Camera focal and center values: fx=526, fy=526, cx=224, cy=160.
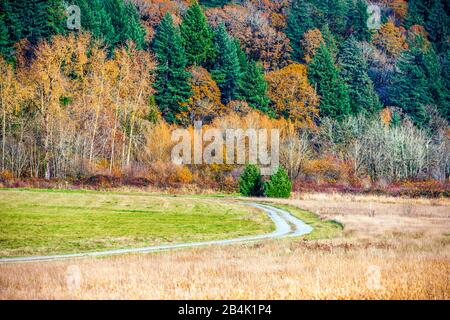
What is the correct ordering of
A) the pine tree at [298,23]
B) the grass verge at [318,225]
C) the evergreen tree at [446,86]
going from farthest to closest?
the pine tree at [298,23]
the evergreen tree at [446,86]
the grass verge at [318,225]

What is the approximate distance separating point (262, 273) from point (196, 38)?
76.6m

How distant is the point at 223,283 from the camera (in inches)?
567

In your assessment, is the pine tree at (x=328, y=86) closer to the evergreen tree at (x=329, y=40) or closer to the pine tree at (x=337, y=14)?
the evergreen tree at (x=329, y=40)

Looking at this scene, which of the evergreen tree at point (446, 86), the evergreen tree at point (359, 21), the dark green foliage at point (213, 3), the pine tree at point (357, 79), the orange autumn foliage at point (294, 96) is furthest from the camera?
the dark green foliage at point (213, 3)

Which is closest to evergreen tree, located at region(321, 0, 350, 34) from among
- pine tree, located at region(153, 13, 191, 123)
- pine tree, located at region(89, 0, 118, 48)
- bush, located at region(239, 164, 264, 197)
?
pine tree, located at region(153, 13, 191, 123)

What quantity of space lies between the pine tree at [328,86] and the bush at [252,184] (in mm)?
33912

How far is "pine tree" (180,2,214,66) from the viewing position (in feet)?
288

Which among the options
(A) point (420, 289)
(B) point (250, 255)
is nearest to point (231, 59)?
(B) point (250, 255)

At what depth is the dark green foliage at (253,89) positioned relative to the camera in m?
82.3

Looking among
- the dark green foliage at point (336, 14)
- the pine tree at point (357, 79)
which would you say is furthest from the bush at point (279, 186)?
the dark green foliage at point (336, 14)

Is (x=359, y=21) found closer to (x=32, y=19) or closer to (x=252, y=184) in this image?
(x=32, y=19)

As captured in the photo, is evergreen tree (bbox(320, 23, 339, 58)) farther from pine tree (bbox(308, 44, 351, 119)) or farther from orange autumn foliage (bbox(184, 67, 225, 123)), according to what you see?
orange autumn foliage (bbox(184, 67, 225, 123))
